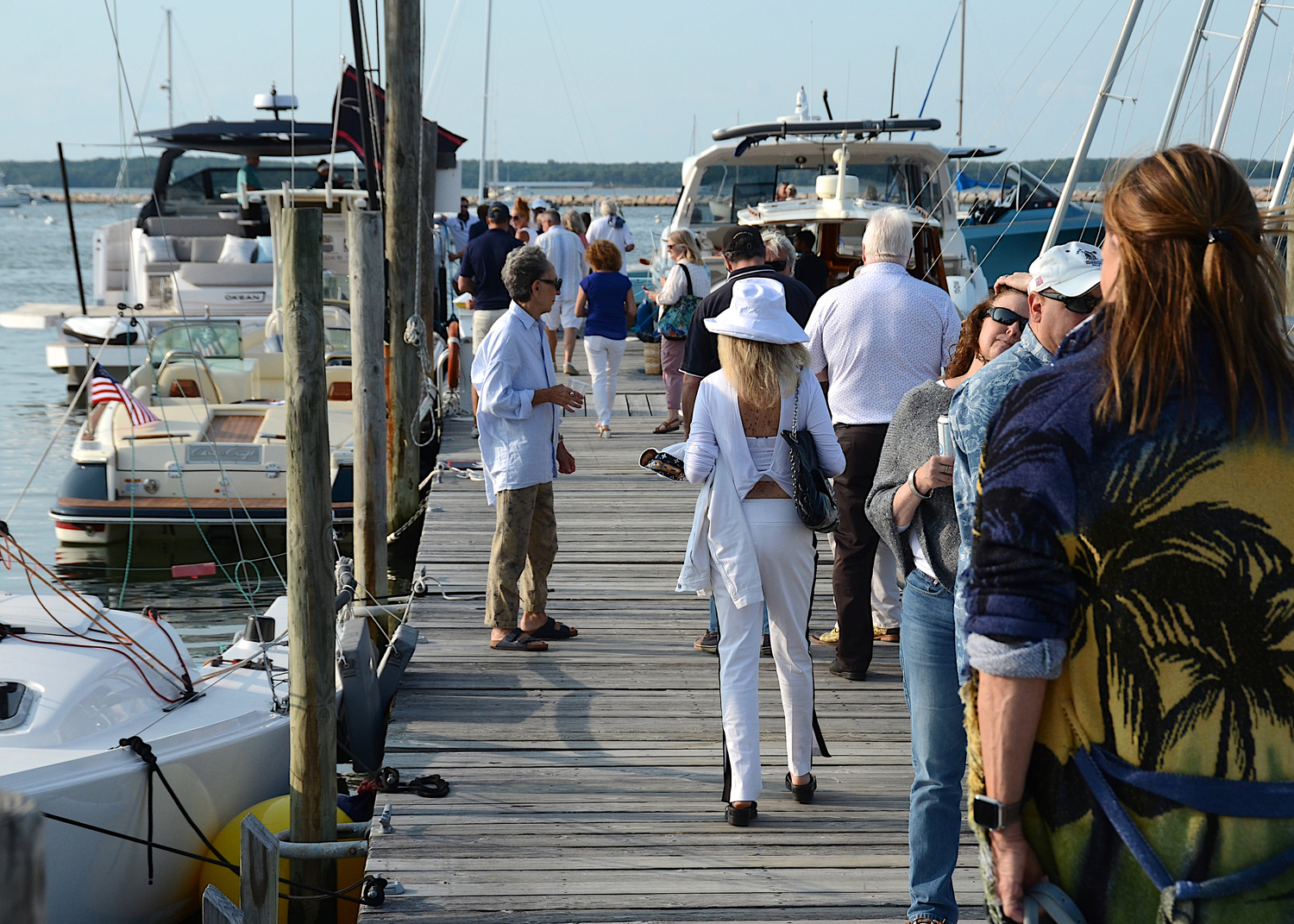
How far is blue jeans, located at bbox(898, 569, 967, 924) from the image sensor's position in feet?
9.82

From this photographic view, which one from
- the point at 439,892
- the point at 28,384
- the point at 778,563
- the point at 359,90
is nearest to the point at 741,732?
the point at 778,563

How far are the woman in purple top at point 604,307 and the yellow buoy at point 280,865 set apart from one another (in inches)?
227

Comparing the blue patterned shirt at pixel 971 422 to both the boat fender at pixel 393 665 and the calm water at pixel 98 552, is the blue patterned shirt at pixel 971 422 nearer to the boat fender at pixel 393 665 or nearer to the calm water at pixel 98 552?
the boat fender at pixel 393 665

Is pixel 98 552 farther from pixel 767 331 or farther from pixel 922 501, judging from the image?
pixel 922 501

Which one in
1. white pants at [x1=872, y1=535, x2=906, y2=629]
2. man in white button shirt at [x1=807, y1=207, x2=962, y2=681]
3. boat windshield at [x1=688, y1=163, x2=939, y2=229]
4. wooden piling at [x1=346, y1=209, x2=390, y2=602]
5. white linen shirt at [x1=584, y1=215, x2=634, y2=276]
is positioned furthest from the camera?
white linen shirt at [x1=584, y1=215, x2=634, y2=276]

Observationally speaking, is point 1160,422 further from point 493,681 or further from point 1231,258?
point 493,681

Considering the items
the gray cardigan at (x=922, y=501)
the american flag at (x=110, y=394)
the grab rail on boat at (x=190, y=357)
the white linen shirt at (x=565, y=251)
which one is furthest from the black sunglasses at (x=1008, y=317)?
the white linen shirt at (x=565, y=251)

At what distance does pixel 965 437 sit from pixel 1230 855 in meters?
0.90

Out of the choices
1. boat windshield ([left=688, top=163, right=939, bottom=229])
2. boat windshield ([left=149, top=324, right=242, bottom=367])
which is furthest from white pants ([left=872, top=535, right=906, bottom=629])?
boat windshield ([left=149, top=324, right=242, bottom=367])

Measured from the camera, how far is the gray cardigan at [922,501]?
10.0 feet

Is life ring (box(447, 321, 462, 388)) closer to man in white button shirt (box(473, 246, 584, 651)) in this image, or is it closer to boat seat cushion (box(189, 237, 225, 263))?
boat seat cushion (box(189, 237, 225, 263))

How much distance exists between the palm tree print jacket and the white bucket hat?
2.19 m

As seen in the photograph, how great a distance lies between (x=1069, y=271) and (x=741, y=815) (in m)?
2.28

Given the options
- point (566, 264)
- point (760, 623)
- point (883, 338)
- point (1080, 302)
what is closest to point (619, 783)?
point (760, 623)
